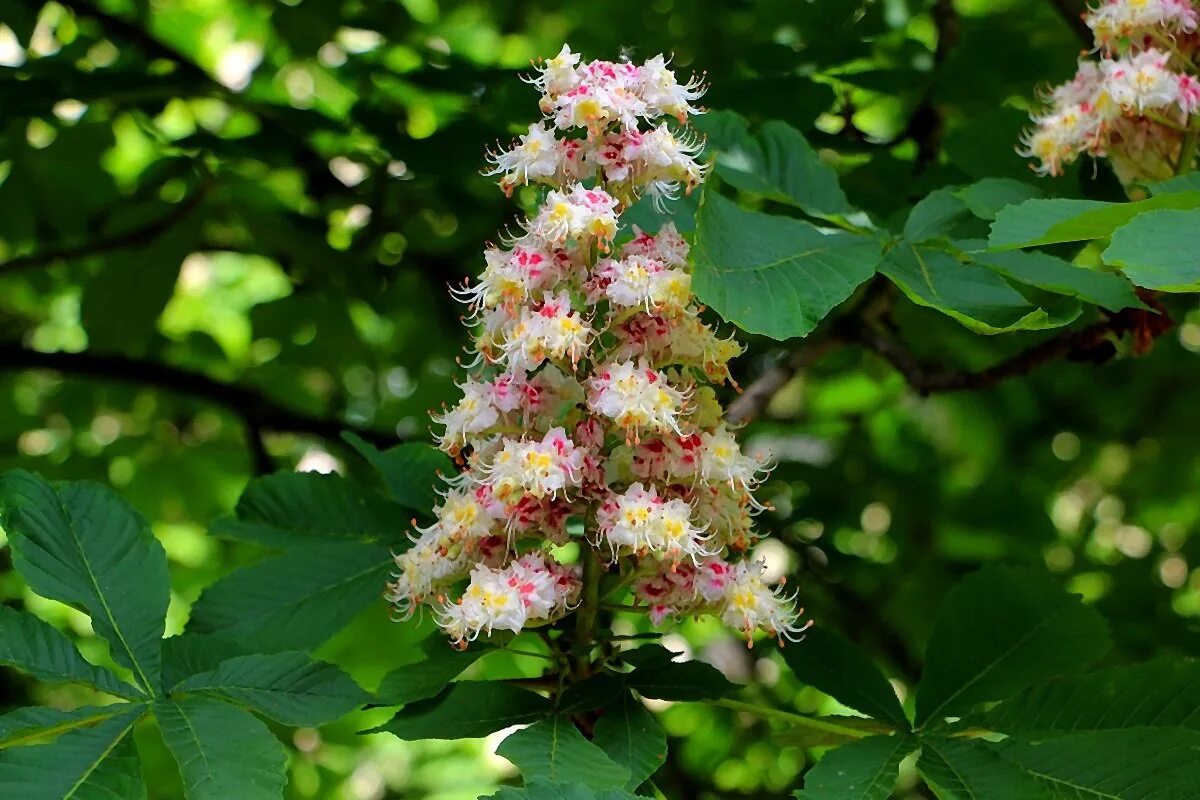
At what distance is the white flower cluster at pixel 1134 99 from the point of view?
1.70 m

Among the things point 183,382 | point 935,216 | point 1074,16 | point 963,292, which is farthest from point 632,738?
point 183,382

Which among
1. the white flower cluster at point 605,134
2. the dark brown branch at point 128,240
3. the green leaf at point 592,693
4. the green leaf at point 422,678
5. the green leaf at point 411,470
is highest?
the white flower cluster at point 605,134

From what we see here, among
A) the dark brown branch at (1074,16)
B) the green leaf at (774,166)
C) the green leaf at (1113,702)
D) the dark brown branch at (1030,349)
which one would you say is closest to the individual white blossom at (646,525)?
Result: the green leaf at (1113,702)

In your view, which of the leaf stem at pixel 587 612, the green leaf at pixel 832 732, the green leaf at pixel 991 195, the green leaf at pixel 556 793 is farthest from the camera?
the green leaf at pixel 991 195

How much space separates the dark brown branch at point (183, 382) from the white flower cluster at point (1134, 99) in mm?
1701

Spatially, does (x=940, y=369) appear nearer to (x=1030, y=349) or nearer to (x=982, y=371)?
(x=982, y=371)

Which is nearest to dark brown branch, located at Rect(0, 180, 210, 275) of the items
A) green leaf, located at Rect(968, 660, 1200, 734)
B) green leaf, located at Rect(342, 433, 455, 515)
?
green leaf, located at Rect(342, 433, 455, 515)

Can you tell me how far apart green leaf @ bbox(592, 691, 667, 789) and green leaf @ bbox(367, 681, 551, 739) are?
2.7 inches

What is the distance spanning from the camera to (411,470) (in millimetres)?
1791

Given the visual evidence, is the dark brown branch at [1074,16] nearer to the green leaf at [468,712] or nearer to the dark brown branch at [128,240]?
the green leaf at [468,712]

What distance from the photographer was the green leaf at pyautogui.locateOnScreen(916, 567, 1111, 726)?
1.59 meters

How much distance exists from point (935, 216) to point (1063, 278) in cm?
26

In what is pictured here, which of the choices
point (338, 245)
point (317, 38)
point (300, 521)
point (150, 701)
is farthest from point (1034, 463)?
point (150, 701)

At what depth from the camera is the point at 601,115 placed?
4.35 ft
